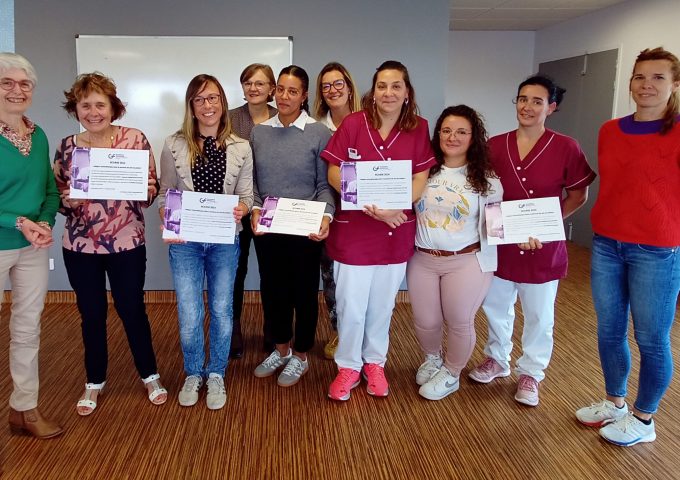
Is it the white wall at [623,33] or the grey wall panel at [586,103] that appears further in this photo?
the grey wall panel at [586,103]

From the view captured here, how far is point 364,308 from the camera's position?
95.7 inches

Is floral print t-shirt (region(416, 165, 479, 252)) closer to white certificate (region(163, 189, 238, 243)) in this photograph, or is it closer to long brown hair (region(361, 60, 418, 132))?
long brown hair (region(361, 60, 418, 132))

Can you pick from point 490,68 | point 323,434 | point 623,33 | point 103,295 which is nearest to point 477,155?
point 323,434

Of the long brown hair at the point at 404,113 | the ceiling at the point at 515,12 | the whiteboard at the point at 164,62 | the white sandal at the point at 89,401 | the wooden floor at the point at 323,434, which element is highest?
the ceiling at the point at 515,12

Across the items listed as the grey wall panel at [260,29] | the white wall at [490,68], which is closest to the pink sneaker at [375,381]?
the grey wall panel at [260,29]

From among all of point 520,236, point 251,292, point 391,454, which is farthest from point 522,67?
point 391,454

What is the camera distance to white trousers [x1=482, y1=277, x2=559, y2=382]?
2.38m

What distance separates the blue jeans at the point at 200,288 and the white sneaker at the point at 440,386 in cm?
101

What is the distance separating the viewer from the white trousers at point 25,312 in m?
1.96

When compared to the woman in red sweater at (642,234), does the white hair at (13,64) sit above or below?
above

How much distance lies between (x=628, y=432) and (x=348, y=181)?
1.60 metres

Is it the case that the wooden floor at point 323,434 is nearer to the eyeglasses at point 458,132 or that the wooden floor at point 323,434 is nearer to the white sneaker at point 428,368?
the white sneaker at point 428,368

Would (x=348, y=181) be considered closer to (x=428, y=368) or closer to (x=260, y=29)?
(x=428, y=368)

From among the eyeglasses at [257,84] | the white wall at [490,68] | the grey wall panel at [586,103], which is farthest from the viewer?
the white wall at [490,68]
